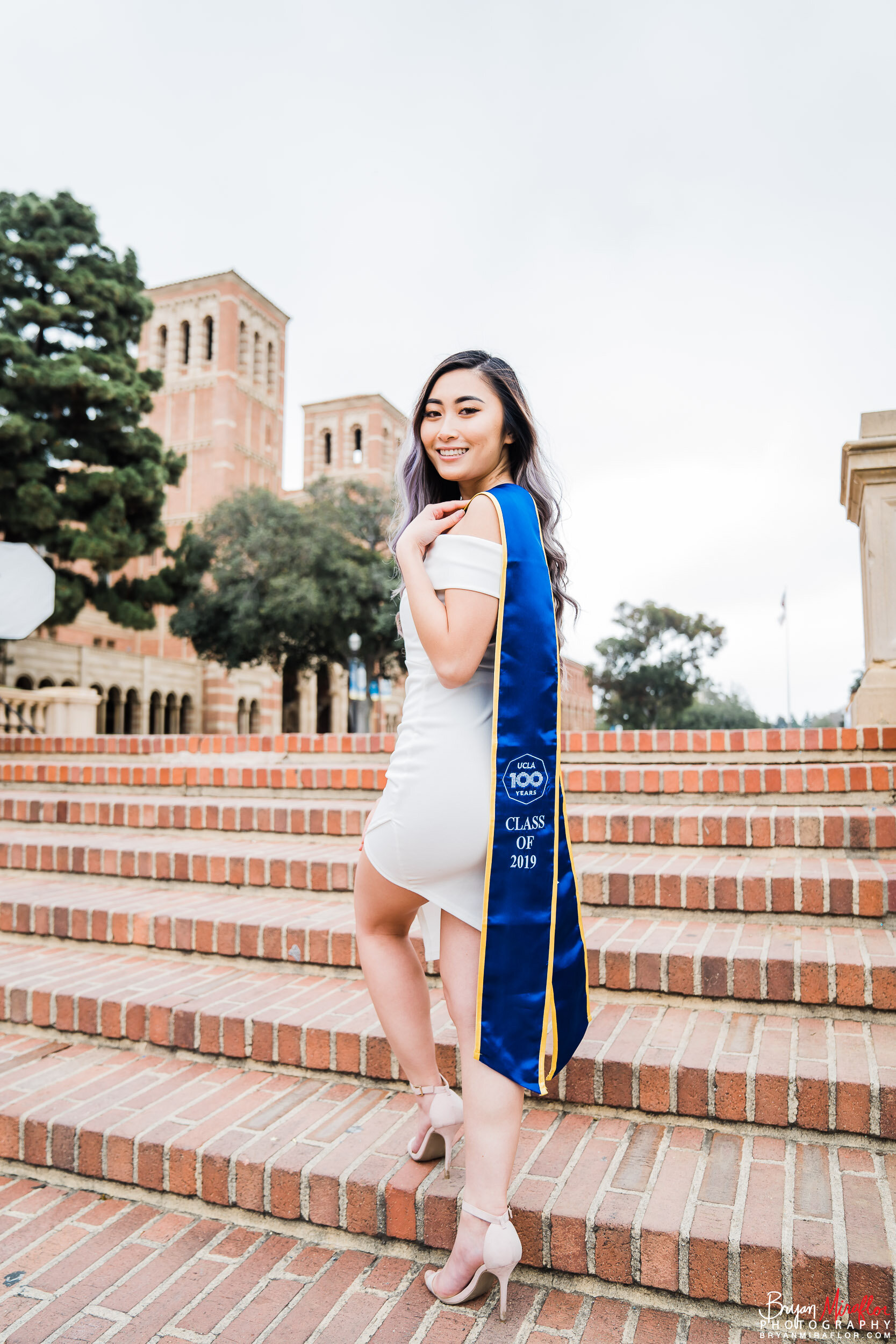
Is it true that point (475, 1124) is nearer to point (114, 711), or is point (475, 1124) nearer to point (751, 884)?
point (751, 884)

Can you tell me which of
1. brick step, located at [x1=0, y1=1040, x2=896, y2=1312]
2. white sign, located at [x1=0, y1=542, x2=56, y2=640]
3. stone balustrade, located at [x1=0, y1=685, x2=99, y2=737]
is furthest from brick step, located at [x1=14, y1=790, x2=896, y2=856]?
stone balustrade, located at [x1=0, y1=685, x2=99, y2=737]

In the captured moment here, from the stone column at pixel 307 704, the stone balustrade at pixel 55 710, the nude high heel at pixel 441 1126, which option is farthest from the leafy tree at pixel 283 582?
the nude high heel at pixel 441 1126

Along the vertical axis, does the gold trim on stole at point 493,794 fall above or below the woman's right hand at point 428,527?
below

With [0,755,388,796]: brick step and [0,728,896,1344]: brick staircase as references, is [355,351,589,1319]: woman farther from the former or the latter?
[0,755,388,796]: brick step

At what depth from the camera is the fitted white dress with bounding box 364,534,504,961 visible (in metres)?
1.61

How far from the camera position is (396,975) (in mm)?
1835

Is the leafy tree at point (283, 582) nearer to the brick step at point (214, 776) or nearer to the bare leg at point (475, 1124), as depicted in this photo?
the brick step at point (214, 776)

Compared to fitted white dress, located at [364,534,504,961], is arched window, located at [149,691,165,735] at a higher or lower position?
higher

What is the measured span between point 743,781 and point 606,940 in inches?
65.4

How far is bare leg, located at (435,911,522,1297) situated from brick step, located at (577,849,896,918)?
1.53 m

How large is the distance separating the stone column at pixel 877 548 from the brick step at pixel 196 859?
3072 mm

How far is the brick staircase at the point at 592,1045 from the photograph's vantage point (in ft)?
5.81

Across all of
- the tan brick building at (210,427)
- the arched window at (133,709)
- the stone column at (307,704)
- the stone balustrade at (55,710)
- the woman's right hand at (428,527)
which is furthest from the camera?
the stone column at (307,704)

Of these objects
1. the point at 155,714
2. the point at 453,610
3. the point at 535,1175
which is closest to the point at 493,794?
the point at 453,610
